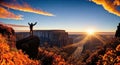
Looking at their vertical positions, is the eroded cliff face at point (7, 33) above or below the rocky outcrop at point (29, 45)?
above

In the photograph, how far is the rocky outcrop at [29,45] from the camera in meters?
74.7

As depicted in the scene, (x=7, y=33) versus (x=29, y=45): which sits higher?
(x=7, y=33)

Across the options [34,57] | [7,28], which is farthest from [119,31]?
[7,28]

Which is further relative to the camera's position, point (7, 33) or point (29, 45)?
point (29, 45)

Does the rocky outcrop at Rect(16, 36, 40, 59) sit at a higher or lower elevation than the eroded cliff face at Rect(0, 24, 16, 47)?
lower

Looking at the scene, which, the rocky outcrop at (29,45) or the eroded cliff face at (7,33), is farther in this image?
the rocky outcrop at (29,45)

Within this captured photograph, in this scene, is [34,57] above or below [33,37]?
below

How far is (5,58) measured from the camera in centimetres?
4331

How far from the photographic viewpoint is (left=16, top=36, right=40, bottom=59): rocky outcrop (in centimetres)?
7469

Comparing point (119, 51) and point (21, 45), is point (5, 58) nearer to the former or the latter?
point (21, 45)

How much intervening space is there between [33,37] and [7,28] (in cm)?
1508

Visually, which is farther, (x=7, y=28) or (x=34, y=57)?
(x=34, y=57)

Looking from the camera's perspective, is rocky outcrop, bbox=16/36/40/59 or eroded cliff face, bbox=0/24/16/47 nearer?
eroded cliff face, bbox=0/24/16/47

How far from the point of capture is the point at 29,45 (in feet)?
255
